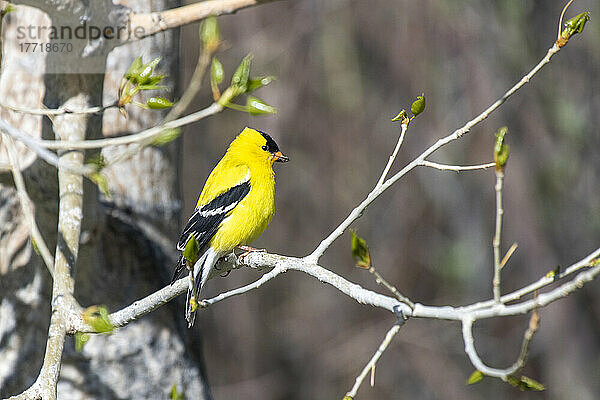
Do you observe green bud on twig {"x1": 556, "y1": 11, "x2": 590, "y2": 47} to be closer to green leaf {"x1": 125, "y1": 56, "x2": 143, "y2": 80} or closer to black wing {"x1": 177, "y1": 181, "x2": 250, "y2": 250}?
green leaf {"x1": 125, "y1": 56, "x2": 143, "y2": 80}

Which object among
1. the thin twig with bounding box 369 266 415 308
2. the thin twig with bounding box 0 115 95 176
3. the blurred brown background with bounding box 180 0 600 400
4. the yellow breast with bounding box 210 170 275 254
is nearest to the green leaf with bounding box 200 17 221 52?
the thin twig with bounding box 0 115 95 176

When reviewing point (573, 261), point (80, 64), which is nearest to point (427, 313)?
point (80, 64)

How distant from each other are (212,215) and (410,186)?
455 cm

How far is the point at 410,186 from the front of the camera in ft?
23.7

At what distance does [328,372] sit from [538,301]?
6560mm

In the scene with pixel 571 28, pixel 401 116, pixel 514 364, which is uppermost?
pixel 571 28

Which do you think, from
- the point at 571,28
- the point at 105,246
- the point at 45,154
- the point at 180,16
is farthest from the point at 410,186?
the point at 45,154

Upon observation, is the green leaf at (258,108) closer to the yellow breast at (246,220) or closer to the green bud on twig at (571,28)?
the green bud on twig at (571,28)

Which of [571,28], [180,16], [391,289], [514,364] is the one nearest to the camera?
[514,364]

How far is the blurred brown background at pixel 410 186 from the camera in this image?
604 cm

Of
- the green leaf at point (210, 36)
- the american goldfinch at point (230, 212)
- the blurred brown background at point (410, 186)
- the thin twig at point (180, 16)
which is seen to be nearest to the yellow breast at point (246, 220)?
the american goldfinch at point (230, 212)

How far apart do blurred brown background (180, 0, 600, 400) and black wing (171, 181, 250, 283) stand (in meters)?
3.60

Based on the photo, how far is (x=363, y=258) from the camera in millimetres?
1602

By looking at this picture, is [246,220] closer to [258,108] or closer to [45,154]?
[258,108]
